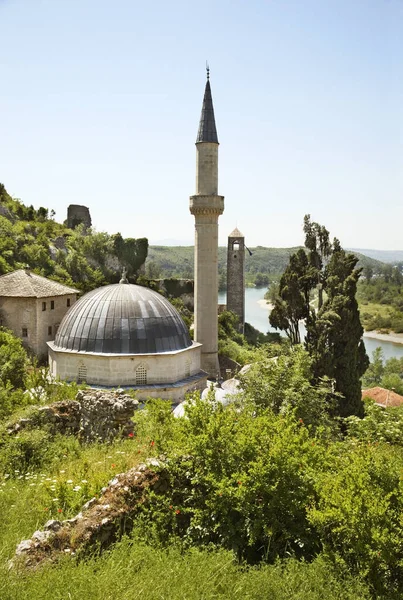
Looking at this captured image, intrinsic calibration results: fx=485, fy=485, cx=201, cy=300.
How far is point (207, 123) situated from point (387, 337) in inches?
2619

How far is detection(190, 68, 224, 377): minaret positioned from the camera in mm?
22250

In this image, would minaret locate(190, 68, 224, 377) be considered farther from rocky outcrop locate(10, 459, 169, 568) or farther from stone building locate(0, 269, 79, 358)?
rocky outcrop locate(10, 459, 169, 568)

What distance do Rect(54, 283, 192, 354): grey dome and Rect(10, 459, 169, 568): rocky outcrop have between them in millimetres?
10466

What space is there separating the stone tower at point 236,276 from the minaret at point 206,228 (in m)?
27.1

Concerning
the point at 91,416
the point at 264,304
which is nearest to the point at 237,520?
the point at 91,416

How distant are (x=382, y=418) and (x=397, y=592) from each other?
23.4 ft

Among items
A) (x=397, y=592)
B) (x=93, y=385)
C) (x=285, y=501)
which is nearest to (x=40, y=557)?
(x=285, y=501)

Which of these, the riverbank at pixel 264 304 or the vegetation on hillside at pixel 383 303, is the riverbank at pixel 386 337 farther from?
the riverbank at pixel 264 304

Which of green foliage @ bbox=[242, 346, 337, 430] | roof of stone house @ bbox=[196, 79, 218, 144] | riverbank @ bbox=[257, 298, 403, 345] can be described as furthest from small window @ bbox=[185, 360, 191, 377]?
riverbank @ bbox=[257, 298, 403, 345]

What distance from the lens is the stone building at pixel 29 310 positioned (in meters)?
21.6

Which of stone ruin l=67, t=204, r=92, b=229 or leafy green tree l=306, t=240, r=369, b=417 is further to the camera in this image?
stone ruin l=67, t=204, r=92, b=229

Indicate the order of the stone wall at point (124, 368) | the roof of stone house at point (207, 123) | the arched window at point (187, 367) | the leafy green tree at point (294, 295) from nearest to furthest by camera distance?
the stone wall at point (124, 368) < the arched window at point (187, 367) < the roof of stone house at point (207, 123) < the leafy green tree at point (294, 295)

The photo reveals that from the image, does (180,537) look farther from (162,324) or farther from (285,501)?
(162,324)

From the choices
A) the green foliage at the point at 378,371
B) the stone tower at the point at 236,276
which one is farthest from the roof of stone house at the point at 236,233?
the green foliage at the point at 378,371
